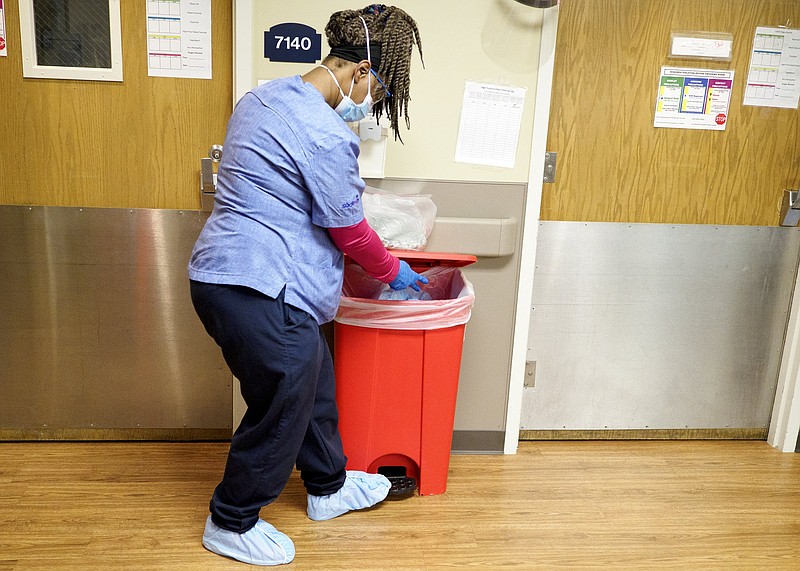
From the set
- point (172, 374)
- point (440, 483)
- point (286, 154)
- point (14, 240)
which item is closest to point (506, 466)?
point (440, 483)

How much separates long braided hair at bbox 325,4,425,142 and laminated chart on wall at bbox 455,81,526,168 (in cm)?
43

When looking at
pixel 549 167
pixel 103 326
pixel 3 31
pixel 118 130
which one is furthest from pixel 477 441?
pixel 3 31

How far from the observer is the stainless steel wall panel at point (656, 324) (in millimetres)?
2449

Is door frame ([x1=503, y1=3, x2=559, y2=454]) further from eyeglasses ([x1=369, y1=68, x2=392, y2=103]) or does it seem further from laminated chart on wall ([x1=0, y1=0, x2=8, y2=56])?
laminated chart on wall ([x1=0, y1=0, x2=8, y2=56])

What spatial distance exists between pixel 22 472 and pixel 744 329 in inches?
99.2

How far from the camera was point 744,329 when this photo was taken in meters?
2.57

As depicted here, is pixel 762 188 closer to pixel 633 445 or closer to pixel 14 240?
pixel 633 445

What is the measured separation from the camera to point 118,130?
2.21m

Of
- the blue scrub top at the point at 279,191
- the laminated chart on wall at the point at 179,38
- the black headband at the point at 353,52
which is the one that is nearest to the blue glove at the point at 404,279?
the blue scrub top at the point at 279,191

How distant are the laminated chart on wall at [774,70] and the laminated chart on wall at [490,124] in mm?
830

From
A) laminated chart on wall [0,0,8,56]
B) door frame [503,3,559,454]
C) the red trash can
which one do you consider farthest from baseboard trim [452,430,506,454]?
laminated chart on wall [0,0,8,56]

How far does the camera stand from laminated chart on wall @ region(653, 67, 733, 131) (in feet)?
7.64

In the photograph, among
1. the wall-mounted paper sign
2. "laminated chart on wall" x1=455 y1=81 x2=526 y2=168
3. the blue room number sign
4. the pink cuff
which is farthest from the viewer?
the wall-mounted paper sign

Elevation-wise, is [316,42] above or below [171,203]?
above
